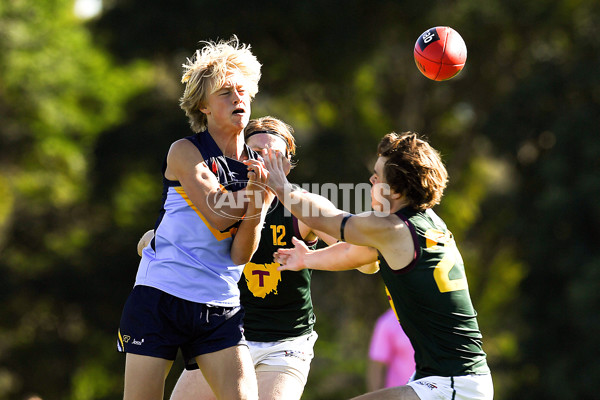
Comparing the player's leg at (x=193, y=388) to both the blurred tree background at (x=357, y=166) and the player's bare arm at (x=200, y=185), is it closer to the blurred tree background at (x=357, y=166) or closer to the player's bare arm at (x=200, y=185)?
the player's bare arm at (x=200, y=185)

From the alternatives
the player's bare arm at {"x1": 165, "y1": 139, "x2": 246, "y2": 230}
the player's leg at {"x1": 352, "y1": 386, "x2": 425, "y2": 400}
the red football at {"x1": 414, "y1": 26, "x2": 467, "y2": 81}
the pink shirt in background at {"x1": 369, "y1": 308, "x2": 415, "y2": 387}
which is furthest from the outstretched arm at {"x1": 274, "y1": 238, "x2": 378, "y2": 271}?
the pink shirt in background at {"x1": 369, "y1": 308, "x2": 415, "y2": 387}

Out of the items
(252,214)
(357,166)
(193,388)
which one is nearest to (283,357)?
(193,388)

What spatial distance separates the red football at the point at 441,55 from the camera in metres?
5.89

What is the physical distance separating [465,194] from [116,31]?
8761mm

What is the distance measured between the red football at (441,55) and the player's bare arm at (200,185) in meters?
2.39

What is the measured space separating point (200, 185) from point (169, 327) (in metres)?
0.73

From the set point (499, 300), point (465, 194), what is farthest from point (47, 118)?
point (499, 300)

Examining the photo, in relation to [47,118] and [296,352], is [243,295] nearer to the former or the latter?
[296,352]

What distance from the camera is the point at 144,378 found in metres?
4.02

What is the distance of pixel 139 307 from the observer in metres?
4.14

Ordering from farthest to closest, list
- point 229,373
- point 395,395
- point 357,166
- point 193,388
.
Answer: point 357,166 < point 193,388 < point 229,373 < point 395,395

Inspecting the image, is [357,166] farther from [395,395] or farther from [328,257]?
[395,395]

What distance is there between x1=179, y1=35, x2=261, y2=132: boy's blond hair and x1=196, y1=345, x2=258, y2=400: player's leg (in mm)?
1229

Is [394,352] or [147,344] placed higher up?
[394,352]
